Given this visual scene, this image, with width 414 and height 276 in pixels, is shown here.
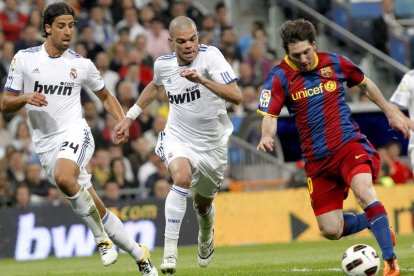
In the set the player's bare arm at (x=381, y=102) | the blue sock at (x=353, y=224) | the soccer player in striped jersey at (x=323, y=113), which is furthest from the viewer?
the blue sock at (x=353, y=224)

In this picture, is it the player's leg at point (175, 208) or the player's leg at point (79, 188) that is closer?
the player's leg at point (79, 188)

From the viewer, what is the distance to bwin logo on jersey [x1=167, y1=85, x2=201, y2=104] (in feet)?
40.1

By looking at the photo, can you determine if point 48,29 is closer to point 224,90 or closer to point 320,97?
point 224,90

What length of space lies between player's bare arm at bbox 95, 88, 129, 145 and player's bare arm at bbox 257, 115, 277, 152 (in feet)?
5.42

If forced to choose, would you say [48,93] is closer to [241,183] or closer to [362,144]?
[362,144]

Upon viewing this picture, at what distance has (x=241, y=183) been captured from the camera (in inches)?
803

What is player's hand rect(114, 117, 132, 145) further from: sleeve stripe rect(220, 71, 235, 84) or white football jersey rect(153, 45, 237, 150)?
sleeve stripe rect(220, 71, 235, 84)

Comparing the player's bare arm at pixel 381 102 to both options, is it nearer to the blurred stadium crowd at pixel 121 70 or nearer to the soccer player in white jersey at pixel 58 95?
the soccer player in white jersey at pixel 58 95

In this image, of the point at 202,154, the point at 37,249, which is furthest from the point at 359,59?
the point at 202,154

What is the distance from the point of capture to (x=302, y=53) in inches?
428

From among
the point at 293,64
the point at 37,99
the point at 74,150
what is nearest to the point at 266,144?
the point at 293,64

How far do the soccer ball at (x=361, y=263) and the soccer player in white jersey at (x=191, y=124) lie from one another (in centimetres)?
173

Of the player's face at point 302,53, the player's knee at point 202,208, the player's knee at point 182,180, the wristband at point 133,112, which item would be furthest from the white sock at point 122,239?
the player's face at point 302,53

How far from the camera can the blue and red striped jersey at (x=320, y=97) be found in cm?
1109
